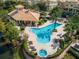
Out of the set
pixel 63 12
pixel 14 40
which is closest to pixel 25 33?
pixel 14 40

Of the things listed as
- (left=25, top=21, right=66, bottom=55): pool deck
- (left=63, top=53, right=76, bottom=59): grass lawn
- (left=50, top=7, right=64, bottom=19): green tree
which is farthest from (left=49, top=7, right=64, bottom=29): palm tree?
(left=63, top=53, right=76, bottom=59): grass lawn

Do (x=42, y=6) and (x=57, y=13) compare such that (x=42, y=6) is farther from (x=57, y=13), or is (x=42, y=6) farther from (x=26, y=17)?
(x=26, y=17)

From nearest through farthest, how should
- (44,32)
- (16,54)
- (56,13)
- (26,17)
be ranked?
(16,54) → (44,32) → (26,17) → (56,13)

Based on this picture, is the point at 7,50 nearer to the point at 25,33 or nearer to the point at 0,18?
the point at 25,33

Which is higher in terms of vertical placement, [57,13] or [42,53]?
[57,13]

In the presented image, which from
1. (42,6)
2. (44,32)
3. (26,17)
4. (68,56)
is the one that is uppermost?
(42,6)

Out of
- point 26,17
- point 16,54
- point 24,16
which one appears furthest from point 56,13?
point 16,54

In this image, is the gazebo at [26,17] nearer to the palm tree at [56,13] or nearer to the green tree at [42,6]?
the palm tree at [56,13]

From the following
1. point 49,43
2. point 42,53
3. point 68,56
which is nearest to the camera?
point 68,56

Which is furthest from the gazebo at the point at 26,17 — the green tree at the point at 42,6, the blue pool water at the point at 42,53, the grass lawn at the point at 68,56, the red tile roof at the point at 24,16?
the grass lawn at the point at 68,56
